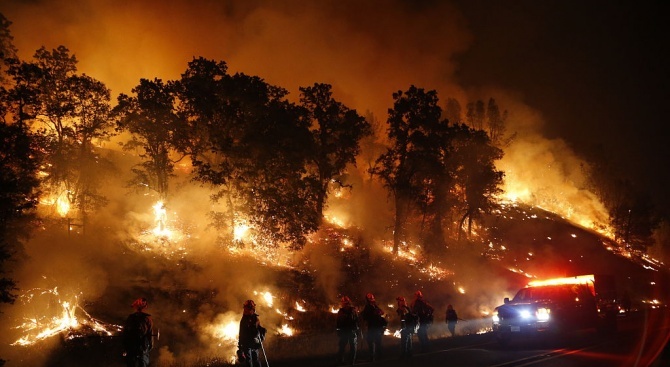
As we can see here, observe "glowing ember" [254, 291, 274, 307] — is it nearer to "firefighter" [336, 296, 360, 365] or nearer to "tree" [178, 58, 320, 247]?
"tree" [178, 58, 320, 247]

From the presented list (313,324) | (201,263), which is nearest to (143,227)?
(201,263)

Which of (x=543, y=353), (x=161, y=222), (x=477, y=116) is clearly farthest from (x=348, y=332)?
(x=477, y=116)

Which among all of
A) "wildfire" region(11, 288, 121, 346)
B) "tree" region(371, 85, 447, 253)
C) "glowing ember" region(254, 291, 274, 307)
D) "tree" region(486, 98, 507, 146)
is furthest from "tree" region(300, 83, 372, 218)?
"tree" region(486, 98, 507, 146)

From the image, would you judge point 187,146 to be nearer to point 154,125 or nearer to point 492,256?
point 154,125

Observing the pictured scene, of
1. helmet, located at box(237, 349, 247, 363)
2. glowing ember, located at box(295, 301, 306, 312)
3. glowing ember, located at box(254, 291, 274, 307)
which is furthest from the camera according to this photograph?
glowing ember, located at box(295, 301, 306, 312)

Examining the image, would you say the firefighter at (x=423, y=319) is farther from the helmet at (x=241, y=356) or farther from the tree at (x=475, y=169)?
the tree at (x=475, y=169)

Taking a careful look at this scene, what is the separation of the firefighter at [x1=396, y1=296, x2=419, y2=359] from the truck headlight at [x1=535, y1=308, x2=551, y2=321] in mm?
4749

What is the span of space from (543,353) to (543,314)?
7.95 feet

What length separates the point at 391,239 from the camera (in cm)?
4622

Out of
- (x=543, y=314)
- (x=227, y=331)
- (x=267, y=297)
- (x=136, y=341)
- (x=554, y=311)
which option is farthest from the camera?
(x=267, y=297)

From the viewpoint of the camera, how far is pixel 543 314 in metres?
15.9

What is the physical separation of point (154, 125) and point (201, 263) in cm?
894

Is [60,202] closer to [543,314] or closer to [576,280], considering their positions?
[543,314]

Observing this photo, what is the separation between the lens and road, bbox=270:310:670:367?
11992mm
